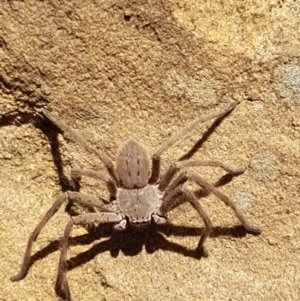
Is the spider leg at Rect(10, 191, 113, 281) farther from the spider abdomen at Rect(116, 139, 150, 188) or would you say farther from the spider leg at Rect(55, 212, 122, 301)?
the spider abdomen at Rect(116, 139, 150, 188)

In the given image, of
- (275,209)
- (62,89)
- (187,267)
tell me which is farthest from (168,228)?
(62,89)

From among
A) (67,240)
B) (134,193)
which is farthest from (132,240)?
(67,240)

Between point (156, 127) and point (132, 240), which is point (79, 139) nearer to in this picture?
point (156, 127)

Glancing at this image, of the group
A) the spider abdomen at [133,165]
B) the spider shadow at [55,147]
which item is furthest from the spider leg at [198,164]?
the spider shadow at [55,147]

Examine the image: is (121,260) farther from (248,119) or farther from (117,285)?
(248,119)

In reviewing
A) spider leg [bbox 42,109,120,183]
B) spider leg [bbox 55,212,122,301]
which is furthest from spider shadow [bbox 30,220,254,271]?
spider leg [bbox 42,109,120,183]

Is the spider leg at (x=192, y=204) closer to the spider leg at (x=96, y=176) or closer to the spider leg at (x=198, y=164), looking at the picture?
the spider leg at (x=198, y=164)
